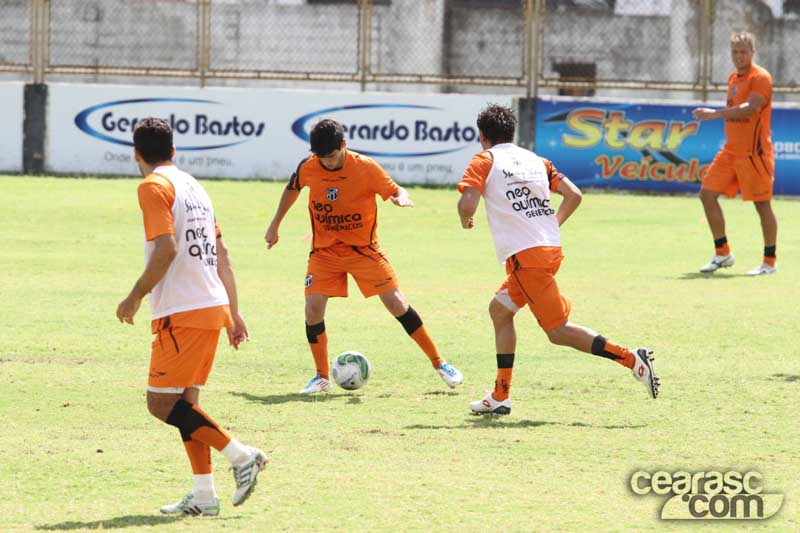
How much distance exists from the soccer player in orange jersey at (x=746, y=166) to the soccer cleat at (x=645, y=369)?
266 inches

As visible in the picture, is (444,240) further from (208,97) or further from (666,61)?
(666,61)

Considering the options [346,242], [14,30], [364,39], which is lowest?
[346,242]

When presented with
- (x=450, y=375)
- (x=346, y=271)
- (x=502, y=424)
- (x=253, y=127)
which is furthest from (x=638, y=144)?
(x=502, y=424)

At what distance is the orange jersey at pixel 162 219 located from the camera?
A: 5.81 meters

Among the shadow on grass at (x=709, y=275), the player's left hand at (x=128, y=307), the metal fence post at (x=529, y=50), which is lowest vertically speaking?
the shadow on grass at (x=709, y=275)

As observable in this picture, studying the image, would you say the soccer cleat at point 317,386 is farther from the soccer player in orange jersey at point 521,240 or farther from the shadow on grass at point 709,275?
the shadow on grass at point 709,275

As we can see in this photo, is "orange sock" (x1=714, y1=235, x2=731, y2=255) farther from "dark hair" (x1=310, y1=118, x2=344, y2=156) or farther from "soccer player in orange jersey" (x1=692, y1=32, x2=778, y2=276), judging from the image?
"dark hair" (x1=310, y1=118, x2=344, y2=156)

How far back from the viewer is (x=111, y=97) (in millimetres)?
23125

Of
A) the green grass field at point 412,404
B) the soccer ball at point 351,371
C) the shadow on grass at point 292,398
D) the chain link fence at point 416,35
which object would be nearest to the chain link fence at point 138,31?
the chain link fence at point 416,35

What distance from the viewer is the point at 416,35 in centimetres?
3212

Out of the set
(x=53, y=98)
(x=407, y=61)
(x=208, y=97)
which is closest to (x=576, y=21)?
(x=407, y=61)

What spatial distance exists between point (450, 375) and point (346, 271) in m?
1.03

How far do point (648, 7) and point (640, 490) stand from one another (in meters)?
26.7

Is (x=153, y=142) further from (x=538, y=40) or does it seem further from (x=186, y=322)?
(x=538, y=40)
